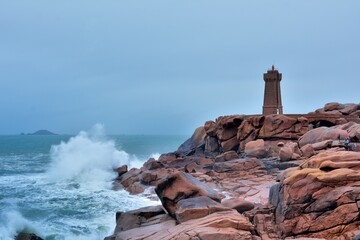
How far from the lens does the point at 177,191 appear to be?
12.9 meters

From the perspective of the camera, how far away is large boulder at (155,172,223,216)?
1280 cm

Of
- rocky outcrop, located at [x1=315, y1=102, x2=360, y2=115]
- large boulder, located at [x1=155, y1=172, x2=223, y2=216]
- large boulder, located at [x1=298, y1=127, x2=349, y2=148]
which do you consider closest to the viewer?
large boulder, located at [x1=155, y1=172, x2=223, y2=216]

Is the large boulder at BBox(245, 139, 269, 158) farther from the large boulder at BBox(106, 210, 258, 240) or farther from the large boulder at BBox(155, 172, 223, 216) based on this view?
the large boulder at BBox(106, 210, 258, 240)

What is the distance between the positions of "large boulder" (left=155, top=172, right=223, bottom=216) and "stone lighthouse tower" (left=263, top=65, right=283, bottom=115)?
35.0 meters

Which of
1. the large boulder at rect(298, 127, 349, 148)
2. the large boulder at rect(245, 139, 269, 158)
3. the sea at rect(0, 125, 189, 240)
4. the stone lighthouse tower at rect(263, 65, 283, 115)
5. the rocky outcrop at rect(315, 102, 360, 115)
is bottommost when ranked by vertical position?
the sea at rect(0, 125, 189, 240)

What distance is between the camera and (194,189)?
13000 mm

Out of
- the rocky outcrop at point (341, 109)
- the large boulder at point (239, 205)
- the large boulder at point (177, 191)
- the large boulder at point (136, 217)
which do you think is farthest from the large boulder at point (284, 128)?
the large boulder at point (136, 217)

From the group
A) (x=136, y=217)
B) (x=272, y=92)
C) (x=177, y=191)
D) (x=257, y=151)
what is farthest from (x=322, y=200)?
(x=272, y=92)

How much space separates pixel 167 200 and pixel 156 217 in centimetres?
71

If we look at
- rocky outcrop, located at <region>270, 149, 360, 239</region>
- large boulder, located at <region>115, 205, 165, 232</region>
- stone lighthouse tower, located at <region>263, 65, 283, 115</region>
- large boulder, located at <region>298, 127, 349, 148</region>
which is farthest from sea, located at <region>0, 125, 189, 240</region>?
stone lighthouse tower, located at <region>263, 65, 283, 115</region>

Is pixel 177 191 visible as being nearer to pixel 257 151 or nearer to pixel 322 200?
pixel 322 200

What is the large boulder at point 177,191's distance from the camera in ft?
42.0

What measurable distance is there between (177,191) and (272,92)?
120ft

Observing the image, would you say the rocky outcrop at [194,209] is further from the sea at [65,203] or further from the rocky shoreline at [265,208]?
the sea at [65,203]
